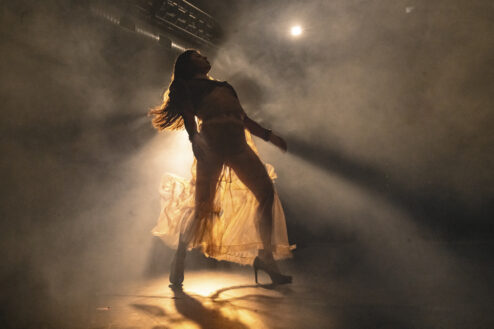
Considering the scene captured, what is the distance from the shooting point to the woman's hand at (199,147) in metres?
1.45

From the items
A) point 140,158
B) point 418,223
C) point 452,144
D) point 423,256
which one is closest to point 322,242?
point 418,223

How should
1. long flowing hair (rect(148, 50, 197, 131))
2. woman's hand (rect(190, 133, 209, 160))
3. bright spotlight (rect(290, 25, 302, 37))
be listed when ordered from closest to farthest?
woman's hand (rect(190, 133, 209, 160)) < long flowing hair (rect(148, 50, 197, 131)) < bright spotlight (rect(290, 25, 302, 37))

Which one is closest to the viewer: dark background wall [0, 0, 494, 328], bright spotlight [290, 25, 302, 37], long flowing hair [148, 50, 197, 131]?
long flowing hair [148, 50, 197, 131]

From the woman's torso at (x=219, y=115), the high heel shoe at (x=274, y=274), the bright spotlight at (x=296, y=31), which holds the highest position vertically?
the bright spotlight at (x=296, y=31)

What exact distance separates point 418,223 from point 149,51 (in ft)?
12.0

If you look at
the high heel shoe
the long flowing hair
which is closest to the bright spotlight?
the long flowing hair

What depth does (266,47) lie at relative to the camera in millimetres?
3195

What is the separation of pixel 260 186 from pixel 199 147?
437mm

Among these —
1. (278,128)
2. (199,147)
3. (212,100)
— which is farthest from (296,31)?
(199,147)

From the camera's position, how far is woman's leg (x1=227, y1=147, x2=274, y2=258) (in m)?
1.49

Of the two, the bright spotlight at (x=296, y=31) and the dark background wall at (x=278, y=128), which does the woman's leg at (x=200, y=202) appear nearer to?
the dark background wall at (x=278, y=128)

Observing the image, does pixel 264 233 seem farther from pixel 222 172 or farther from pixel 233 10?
pixel 233 10

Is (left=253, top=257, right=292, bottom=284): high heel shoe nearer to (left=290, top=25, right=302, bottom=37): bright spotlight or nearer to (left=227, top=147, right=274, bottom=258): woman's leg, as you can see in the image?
(left=227, top=147, right=274, bottom=258): woman's leg

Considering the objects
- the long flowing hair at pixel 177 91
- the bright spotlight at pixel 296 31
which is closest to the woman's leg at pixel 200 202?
the long flowing hair at pixel 177 91
